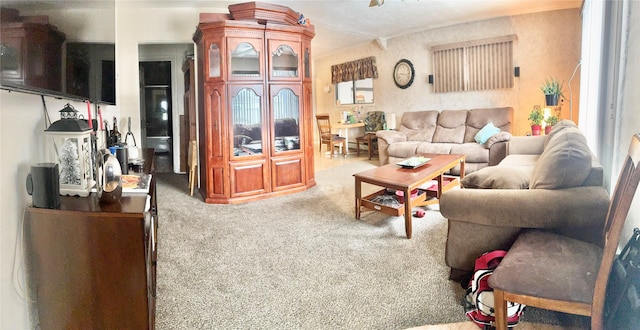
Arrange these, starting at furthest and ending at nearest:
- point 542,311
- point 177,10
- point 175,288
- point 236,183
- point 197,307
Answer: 1. point 177,10
2. point 236,183
3. point 175,288
4. point 197,307
5. point 542,311

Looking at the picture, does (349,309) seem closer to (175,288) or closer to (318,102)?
(175,288)

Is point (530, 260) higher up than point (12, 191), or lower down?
lower down

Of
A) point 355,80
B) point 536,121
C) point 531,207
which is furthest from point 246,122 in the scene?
point 355,80

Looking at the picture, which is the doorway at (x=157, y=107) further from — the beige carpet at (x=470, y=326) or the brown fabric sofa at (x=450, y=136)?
the beige carpet at (x=470, y=326)

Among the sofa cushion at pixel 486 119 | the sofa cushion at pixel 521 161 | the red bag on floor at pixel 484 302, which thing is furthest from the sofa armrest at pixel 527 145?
the red bag on floor at pixel 484 302

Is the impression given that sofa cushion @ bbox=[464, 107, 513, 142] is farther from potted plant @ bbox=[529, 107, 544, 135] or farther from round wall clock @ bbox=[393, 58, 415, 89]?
round wall clock @ bbox=[393, 58, 415, 89]

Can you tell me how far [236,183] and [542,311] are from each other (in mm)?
3311

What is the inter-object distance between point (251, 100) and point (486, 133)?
3578mm

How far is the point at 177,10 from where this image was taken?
17.3ft

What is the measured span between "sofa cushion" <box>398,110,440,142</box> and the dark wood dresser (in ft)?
19.2

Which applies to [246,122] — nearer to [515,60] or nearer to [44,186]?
[44,186]

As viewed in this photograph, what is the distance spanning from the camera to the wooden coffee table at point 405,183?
310cm

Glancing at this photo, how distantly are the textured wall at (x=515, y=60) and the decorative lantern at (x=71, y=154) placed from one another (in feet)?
20.7

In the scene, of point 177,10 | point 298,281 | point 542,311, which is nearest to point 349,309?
point 298,281
